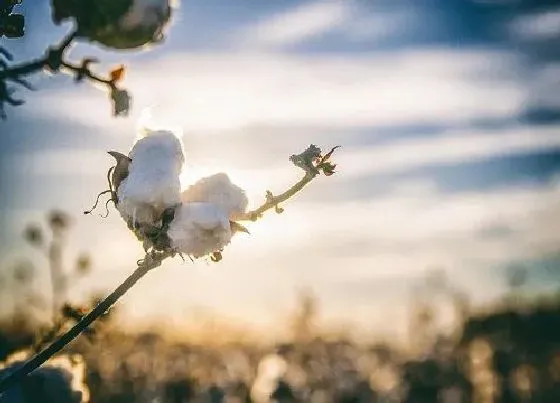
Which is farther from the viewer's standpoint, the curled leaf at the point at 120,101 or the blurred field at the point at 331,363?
the blurred field at the point at 331,363

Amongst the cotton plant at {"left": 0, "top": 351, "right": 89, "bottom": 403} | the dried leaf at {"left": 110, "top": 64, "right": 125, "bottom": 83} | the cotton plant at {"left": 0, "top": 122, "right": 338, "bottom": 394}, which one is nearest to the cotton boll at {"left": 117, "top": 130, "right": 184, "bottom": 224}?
the cotton plant at {"left": 0, "top": 122, "right": 338, "bottom": 394}

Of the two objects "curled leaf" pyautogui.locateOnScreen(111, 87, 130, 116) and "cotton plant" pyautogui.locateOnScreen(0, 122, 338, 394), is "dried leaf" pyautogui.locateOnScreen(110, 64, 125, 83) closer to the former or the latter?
"curled leaf" pyautogui.locateOnScreen(111, 87, 130, 116)

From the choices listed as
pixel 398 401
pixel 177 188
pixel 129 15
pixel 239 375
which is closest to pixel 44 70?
pixel 129 15

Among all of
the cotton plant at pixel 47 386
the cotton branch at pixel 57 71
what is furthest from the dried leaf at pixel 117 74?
the cotton plant at pixel 47 386

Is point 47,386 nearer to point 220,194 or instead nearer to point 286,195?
point 220,194

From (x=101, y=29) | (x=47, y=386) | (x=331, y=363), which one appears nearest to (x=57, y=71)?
(x=101, y=29)

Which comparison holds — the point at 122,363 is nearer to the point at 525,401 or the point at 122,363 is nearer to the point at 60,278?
the point at 60,278

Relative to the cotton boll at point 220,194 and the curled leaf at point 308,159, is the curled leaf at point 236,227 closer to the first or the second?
the cotton boll at point 220,194
